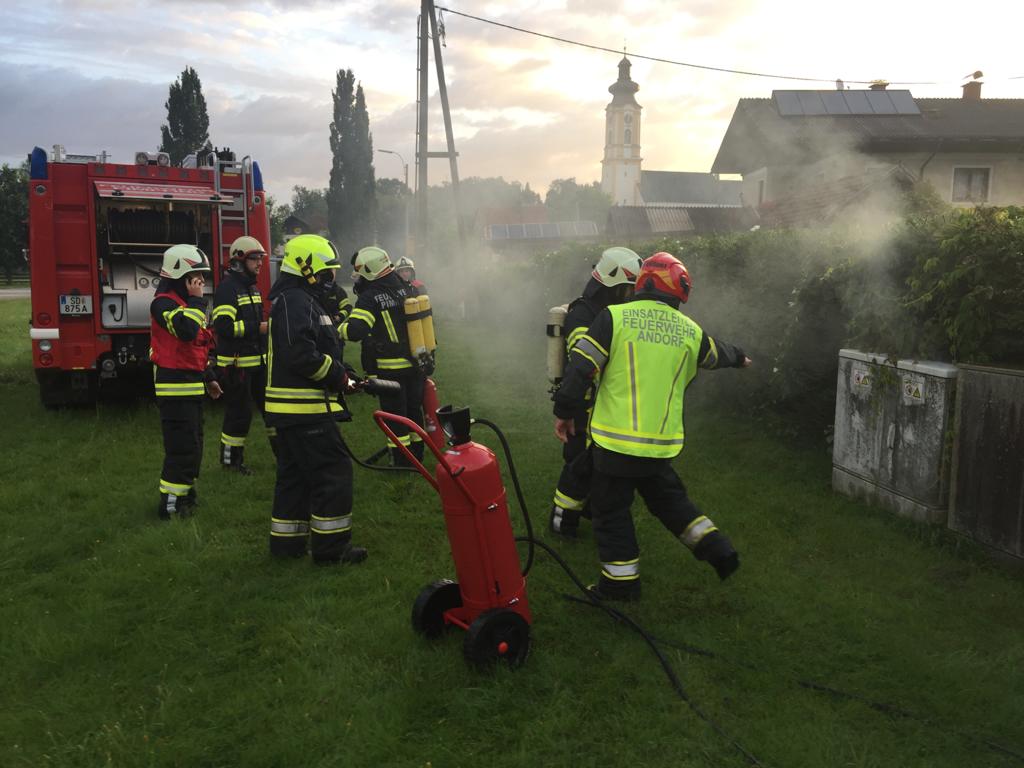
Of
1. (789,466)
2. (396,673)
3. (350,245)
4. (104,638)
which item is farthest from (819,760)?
(350,245)

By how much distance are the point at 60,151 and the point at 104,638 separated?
683 cm

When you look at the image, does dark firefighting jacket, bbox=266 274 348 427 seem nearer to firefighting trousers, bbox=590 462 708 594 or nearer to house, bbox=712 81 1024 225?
firefighting trousers, bbox=590 462 708 594

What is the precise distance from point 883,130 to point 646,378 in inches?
965

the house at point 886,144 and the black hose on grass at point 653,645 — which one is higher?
the house at point 886,144

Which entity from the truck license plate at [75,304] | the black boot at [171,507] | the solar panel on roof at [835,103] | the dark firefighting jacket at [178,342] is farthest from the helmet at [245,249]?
the solar panel on roof at [835,103]

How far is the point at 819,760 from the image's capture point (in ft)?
9.20

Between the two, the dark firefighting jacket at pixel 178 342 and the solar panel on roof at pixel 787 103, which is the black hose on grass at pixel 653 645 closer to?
the dark firefighting jacket at pixel 178 342

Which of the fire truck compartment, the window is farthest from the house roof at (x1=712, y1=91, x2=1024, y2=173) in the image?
the fire truck compartment

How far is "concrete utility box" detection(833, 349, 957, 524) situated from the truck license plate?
7.59 meters

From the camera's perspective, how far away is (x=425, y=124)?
68.9 ft

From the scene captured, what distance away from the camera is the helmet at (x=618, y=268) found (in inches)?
187

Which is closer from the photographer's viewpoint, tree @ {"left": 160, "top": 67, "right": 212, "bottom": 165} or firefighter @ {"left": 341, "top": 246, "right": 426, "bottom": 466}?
firefighter @ {"left": 341, "top": 246, "right": 426, "bottom": 466}

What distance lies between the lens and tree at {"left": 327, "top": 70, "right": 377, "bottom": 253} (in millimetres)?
59938

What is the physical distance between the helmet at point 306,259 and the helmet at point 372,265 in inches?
73.2
